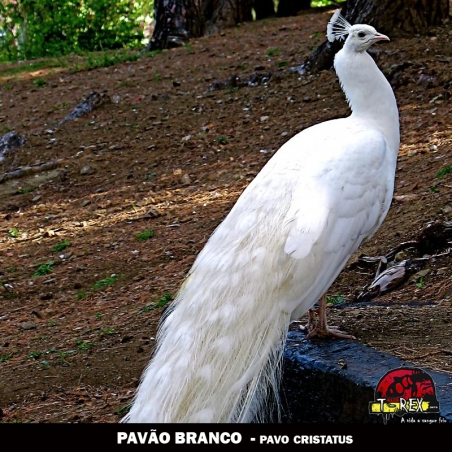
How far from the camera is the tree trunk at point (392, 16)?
9914 millimetres

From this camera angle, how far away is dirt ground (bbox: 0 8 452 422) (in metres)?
5.77

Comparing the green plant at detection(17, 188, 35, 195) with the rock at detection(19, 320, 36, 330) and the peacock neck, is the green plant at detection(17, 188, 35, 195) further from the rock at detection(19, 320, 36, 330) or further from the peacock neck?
the peacock neck

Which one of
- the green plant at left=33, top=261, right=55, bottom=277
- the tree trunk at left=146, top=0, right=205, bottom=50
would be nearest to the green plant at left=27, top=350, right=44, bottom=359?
the green plant at left=33, top=261, right=55, bottom=277

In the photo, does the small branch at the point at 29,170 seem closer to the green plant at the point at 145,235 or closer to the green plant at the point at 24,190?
the green plant at the point at 24,190

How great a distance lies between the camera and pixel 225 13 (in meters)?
15.4

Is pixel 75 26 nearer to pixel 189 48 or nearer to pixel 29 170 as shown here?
pixel 189 48

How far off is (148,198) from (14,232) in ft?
4.81

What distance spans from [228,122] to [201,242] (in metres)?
2.83

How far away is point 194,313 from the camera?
4.39 meters

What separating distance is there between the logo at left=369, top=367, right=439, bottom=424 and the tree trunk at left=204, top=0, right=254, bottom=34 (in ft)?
39.1

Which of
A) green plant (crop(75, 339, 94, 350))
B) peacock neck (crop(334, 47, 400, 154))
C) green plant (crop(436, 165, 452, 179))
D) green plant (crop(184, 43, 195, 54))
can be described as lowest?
green plant (crop(75, 339, 94, 350))

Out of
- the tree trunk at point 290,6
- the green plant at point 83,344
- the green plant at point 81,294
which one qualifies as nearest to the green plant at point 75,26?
the tree trunk at point 290,6

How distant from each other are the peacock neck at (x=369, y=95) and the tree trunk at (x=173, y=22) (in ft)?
29.5

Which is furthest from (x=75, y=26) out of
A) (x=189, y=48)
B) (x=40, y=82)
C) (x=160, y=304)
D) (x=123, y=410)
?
(x=123, y=410)
